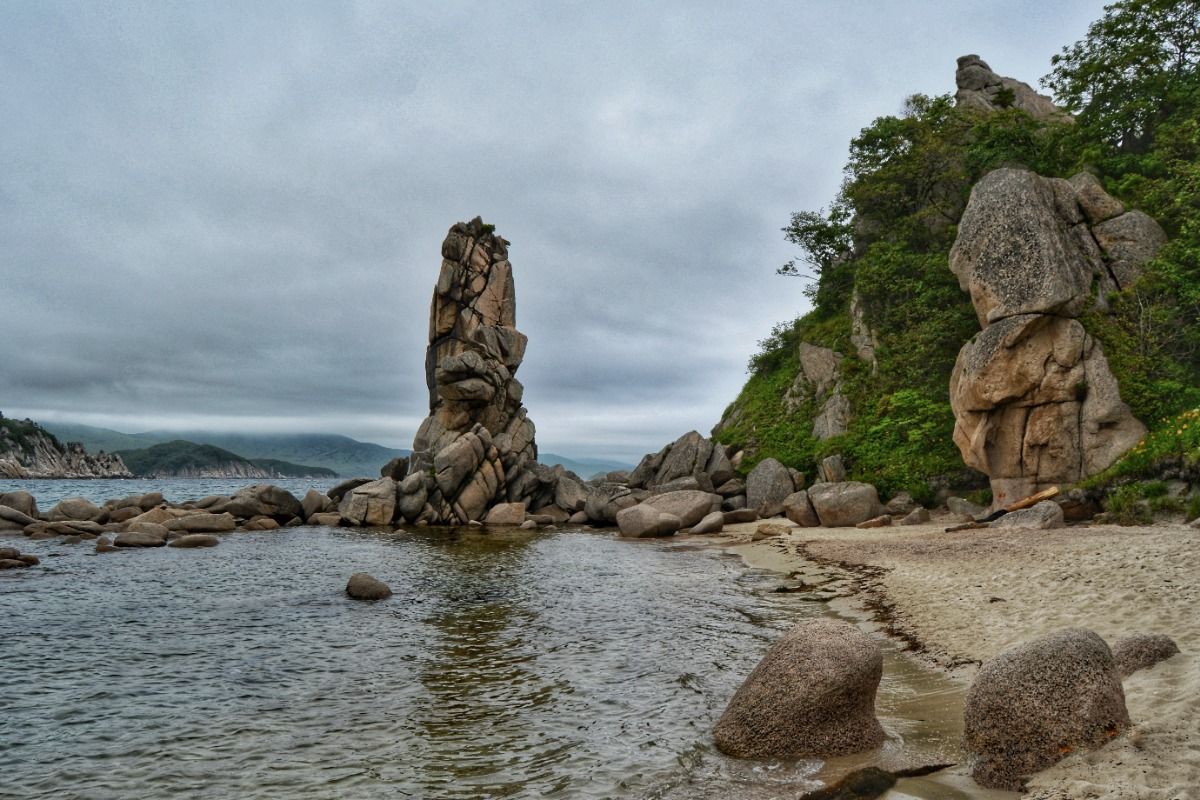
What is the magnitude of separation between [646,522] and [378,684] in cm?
2848

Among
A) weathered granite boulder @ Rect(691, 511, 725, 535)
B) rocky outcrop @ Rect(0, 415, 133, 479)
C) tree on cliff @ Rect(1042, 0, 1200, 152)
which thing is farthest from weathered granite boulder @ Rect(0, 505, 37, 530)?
rocky outcrop @ Rect(0, 415, 133, 479)

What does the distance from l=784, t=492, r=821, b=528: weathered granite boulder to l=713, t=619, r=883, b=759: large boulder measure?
29.7 meters

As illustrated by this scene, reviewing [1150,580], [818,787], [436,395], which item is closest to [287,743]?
[818,787]

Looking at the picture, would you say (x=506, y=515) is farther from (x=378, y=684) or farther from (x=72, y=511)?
(x=378, y=684)

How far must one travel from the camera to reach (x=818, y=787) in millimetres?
7469

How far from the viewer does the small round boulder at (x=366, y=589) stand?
20.8m

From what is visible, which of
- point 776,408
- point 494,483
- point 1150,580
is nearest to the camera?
point 1150,580

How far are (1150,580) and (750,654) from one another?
804cm

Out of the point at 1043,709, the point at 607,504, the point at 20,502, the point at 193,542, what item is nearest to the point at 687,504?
the point at 607,504

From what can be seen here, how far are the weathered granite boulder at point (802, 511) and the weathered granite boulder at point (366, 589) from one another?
25118 millimetres

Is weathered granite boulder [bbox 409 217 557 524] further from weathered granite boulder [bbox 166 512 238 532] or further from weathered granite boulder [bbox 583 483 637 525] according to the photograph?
weathered granite boulder [bbox 166 512 238 532]

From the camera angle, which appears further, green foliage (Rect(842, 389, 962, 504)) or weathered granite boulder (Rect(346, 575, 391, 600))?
green foliage (Rect(842, 389, 962, 504))

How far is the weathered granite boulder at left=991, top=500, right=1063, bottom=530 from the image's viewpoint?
23.3m

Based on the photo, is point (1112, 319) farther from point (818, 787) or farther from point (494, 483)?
point (494, 483)
